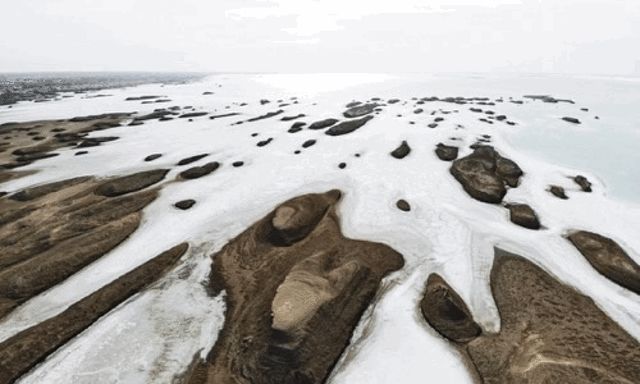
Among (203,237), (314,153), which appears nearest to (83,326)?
(203,237)

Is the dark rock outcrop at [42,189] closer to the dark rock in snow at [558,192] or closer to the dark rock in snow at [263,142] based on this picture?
the dark rock in snow at [263,142]

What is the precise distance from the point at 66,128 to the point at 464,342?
82.3 meters

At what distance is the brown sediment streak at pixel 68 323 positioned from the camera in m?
15.9

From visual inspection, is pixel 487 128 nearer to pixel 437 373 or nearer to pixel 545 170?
pixel 545 170

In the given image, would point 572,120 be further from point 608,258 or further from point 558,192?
point 608,258

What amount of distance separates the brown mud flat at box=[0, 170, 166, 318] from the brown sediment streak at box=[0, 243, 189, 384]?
12.1 feet

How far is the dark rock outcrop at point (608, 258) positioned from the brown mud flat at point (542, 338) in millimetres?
3783

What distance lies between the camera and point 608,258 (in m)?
23.1

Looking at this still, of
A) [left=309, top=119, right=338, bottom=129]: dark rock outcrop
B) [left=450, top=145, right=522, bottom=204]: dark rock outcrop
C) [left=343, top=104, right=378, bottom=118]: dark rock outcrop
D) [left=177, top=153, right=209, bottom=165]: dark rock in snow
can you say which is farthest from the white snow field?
[left=343, top=104, right=378, bottom=118]: dark rock outcrop

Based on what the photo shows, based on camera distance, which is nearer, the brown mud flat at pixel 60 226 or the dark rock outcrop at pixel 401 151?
the brown mud flat at pixel 60 226

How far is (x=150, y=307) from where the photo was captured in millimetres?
19328

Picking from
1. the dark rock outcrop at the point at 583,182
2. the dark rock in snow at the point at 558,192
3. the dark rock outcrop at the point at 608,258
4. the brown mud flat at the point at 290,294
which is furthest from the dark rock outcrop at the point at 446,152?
the brown mud flat at the point at 290,294

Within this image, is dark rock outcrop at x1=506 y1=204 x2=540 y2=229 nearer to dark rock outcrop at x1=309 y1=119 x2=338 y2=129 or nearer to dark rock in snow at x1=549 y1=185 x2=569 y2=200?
dark rock in snow at x1=549 y1=185 x2=569 y2=200

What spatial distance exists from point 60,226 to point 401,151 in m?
37.1
